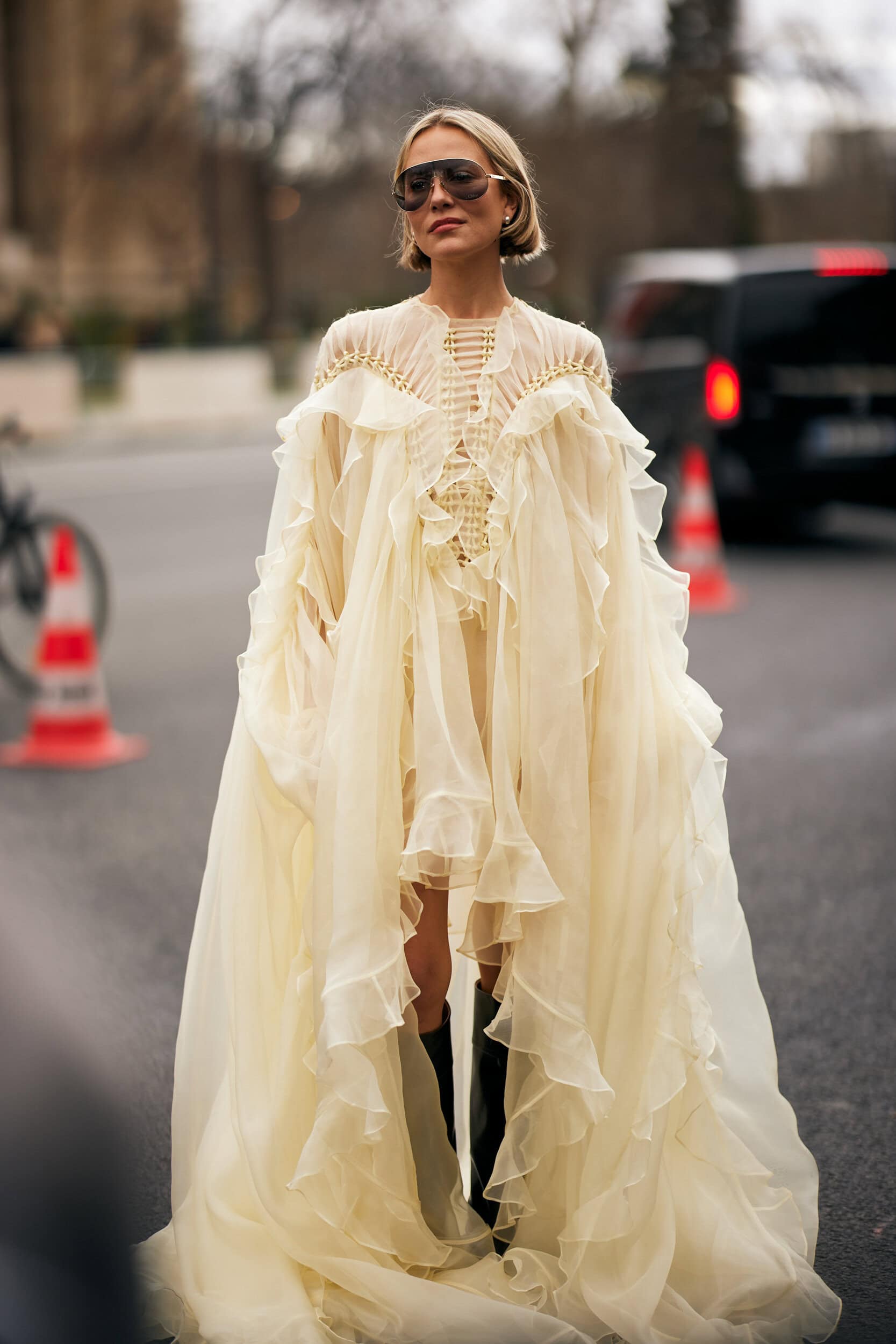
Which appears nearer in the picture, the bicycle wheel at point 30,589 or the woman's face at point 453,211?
the woman's face at point 453,211

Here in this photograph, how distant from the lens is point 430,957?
9.75 ft

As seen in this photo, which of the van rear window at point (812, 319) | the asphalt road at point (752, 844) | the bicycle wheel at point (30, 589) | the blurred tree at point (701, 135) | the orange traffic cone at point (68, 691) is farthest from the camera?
the blurred tree at point (701, 135)

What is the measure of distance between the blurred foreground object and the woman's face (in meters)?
1.46

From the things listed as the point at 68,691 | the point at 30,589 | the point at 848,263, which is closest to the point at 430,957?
the point at 68,691

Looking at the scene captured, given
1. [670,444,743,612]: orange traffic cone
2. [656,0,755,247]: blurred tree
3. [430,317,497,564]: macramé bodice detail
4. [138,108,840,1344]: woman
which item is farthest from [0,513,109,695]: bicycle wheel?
[656,0,755,247]: blurred tree

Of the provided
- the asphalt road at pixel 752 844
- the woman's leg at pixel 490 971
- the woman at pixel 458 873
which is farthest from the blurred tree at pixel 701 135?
the woman's leg at pixel 490 971

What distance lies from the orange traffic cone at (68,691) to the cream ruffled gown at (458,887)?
425cm

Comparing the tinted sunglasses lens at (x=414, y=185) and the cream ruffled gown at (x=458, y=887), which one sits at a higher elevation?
the tinted sunglasses lens at (x=414, y=185)

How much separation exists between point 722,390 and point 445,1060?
9.40 metres

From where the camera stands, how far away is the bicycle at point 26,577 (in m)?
8.08

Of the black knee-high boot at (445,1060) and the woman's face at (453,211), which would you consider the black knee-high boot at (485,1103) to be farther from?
the woman's face at (453,211)

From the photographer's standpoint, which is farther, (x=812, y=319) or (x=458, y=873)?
(x=812, y=319)

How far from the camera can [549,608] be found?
9.30ft

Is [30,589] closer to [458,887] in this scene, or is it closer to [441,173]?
[458,887]
